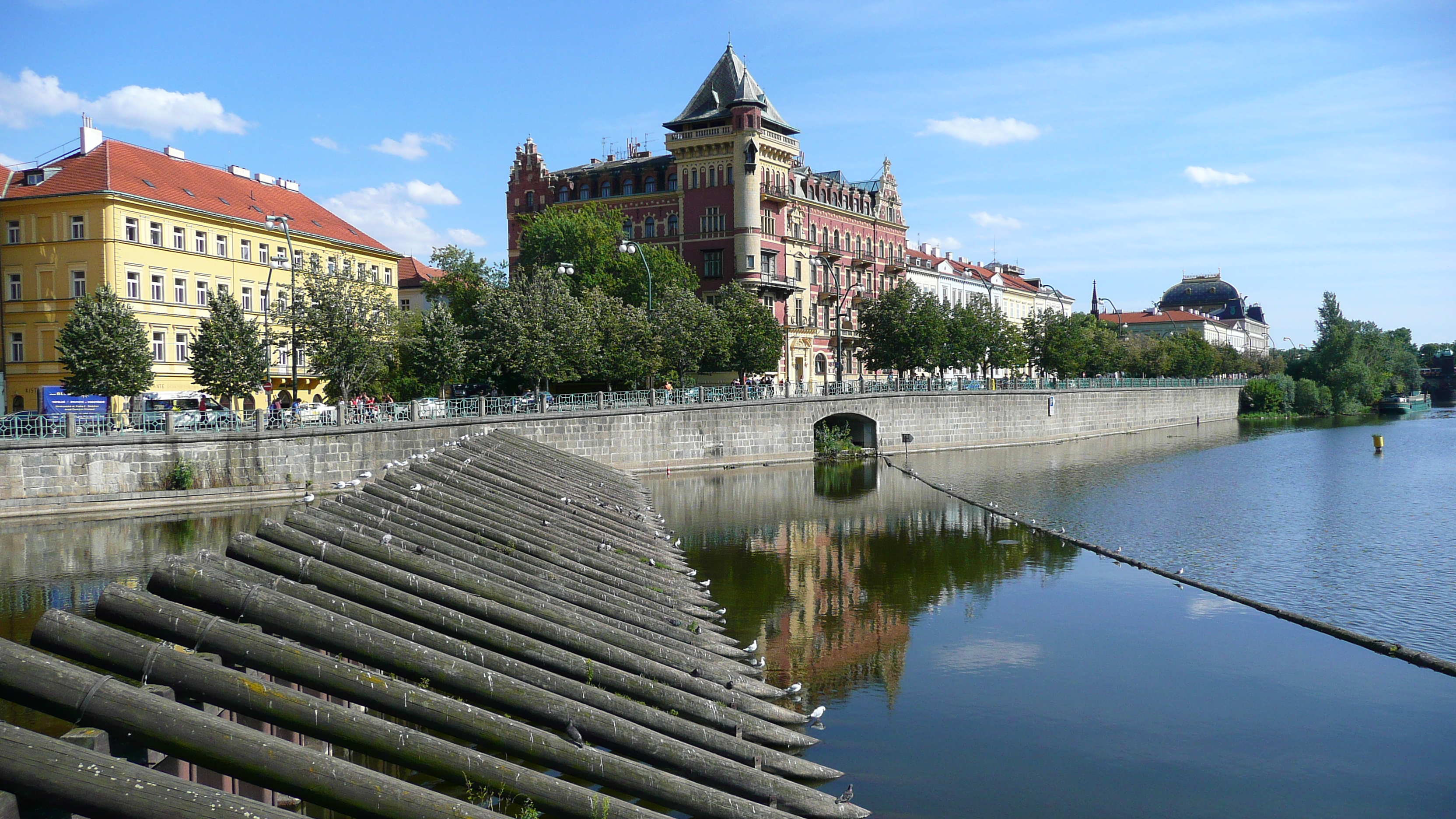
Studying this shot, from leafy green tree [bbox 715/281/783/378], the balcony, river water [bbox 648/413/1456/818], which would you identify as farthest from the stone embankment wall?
the balcony

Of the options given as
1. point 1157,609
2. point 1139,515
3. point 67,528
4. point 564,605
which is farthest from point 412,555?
point 1139,515

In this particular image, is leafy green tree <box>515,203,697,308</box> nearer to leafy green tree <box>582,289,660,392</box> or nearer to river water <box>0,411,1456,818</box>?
leafy green tree <box>582,289,660,392</box>

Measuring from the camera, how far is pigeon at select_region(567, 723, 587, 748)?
39.3ft

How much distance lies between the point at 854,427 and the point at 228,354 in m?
44.2

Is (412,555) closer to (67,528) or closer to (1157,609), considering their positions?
(1157,609)

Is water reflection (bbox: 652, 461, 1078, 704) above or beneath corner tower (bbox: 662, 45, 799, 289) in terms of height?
beneath

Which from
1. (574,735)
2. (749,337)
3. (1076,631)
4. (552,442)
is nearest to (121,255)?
(552,442)

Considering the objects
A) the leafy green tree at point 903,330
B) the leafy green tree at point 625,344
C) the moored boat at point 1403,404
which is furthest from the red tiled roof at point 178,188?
Answer: the moored boat at point 1403,404

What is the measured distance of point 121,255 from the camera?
198 feet

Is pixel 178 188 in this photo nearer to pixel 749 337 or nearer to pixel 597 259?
pixel 597 259

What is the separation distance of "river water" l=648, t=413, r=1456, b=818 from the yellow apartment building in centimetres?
3494

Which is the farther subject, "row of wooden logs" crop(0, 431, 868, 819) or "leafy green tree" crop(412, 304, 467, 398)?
"leafy green tree" crop(412, 304, 467, 398)

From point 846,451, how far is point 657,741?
60252 millimetres

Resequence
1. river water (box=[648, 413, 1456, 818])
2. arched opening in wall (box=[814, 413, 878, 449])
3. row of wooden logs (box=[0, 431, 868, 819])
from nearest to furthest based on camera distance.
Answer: row of wooden logs (box=[0, 431, 868, 819]), river water (box=[648, 413, 1456, 818]), arched opening in wall (box=[814, 413, 878, 449])
